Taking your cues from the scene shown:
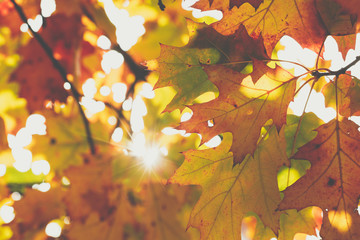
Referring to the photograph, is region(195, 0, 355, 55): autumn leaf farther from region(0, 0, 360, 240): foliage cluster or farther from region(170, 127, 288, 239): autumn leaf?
region(170, 127, 288, 239): autumn leaf

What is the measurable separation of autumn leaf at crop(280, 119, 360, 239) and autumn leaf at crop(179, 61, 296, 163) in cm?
17

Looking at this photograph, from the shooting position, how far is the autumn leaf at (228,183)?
3.25 feet

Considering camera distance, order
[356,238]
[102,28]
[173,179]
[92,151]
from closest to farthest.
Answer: [356,238], [173,179], [102,28], [92,151]

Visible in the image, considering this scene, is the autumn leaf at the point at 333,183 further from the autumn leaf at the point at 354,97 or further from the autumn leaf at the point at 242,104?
the autumn leaf at the point at 242,104

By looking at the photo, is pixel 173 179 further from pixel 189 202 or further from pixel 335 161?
pixel 189 202

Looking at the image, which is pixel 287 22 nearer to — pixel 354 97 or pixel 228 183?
pixel 354 97

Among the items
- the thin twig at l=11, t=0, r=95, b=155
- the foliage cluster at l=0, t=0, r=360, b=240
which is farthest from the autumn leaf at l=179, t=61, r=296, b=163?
the thin twig at l=11, t=0, r=95, b=155

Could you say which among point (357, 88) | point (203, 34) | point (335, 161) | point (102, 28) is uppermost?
point (203, 34)

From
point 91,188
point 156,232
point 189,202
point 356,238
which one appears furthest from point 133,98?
point 356,238

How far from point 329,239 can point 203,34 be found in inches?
26.6

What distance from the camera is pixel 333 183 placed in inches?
36.5

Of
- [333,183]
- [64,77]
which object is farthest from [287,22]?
[64,77]

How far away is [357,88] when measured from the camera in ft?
2.99

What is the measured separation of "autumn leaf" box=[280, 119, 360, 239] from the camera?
906mm
